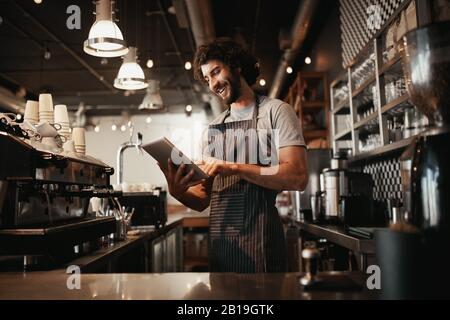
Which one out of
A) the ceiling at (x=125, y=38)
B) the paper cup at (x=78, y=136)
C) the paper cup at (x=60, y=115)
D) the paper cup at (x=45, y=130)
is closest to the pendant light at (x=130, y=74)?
the ceiling at (x=125, y=38)

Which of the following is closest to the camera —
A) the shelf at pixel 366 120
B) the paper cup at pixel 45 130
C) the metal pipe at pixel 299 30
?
the paper cup at pixel 45 130

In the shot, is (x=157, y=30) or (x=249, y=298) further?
(x=157, y=30)

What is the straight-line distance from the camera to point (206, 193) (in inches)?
84.6

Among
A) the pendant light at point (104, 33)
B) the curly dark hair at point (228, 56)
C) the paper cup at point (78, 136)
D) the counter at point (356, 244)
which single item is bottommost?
the counter at point (356, 244)

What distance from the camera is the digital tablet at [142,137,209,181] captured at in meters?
1.66

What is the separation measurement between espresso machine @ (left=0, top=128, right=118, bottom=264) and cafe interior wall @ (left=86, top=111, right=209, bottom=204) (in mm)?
9676

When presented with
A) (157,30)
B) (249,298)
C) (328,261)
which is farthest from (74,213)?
(157,30)

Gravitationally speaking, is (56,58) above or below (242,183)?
above

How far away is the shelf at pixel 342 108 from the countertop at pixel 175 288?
10.7 ft

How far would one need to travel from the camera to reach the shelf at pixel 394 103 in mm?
2785

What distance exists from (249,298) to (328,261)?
7.66 feet

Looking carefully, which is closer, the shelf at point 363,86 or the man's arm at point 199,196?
the man's arm at point 199,196

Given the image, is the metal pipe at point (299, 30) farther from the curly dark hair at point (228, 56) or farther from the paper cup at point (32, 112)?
the paper cup at point (32, 112)
